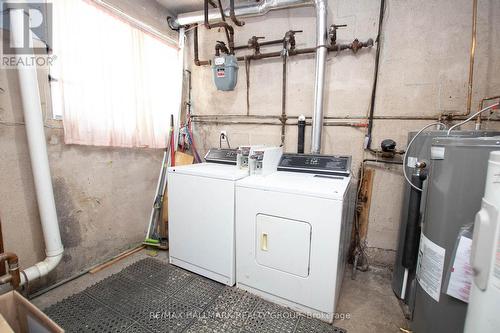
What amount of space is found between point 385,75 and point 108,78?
8.22 ft

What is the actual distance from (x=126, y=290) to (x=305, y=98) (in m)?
2.37

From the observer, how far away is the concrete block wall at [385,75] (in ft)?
6.15

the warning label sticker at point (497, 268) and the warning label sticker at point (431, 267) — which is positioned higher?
the warning label sticker at point (497, 268)

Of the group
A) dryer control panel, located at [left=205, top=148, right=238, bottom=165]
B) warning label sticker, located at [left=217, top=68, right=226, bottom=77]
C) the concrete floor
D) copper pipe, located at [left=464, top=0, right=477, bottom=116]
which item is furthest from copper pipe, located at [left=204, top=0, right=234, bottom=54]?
the concrete floor

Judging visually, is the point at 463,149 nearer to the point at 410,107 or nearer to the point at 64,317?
the point at 410,107

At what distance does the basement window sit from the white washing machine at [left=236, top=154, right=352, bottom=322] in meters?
1.38

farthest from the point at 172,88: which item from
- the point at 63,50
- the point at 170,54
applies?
the point at 63,50

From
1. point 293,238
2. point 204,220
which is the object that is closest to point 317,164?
point 293,238

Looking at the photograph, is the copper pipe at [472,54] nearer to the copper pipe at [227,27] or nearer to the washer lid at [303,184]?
the washer lid at [303,184]

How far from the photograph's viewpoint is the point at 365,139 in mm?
2180

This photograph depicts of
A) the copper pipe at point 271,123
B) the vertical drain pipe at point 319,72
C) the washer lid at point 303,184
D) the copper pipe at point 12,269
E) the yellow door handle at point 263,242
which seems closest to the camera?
the copper pipe at point 12,269

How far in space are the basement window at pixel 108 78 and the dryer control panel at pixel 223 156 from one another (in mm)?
619

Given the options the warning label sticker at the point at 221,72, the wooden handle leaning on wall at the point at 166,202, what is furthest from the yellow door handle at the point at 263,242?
the warning label sticker at the point at 221,72

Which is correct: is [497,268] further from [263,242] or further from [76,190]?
[76,190]
